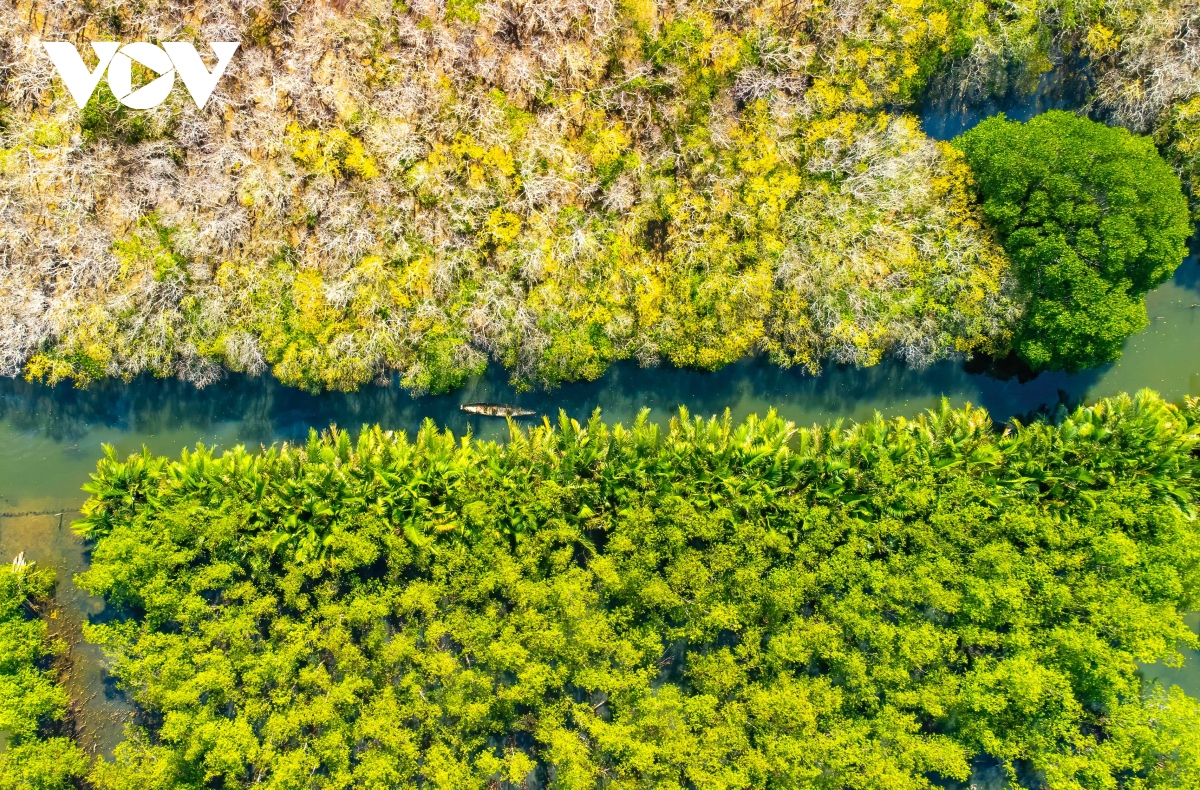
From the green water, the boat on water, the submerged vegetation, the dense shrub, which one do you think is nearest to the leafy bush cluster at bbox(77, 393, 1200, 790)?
the green water

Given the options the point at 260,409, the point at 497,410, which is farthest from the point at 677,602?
the point at 260,409

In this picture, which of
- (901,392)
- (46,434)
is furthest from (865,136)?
(46,434)

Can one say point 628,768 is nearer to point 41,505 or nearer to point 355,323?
point 355,323

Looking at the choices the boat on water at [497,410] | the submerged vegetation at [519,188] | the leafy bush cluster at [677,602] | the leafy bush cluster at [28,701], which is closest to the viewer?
the leafy bush cluster at [677,602]

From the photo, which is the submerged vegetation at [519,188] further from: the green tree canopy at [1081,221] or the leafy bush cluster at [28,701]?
the leafy bush cluster at [28,701]

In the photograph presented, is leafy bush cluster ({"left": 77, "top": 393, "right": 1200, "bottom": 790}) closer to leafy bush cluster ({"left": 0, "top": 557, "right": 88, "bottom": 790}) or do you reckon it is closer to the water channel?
the water channel

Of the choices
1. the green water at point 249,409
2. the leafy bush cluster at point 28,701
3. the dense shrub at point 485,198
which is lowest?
the leafy bush cluster at point 28,701

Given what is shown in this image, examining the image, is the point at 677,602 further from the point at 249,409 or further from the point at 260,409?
the point at 249,409

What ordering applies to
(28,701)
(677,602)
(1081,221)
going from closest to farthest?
(1081,221)
(677,602)
(28,701)

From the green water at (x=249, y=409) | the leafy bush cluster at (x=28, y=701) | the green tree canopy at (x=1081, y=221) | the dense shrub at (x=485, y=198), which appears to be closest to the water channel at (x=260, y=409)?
the green water at (x=249, y=409)
